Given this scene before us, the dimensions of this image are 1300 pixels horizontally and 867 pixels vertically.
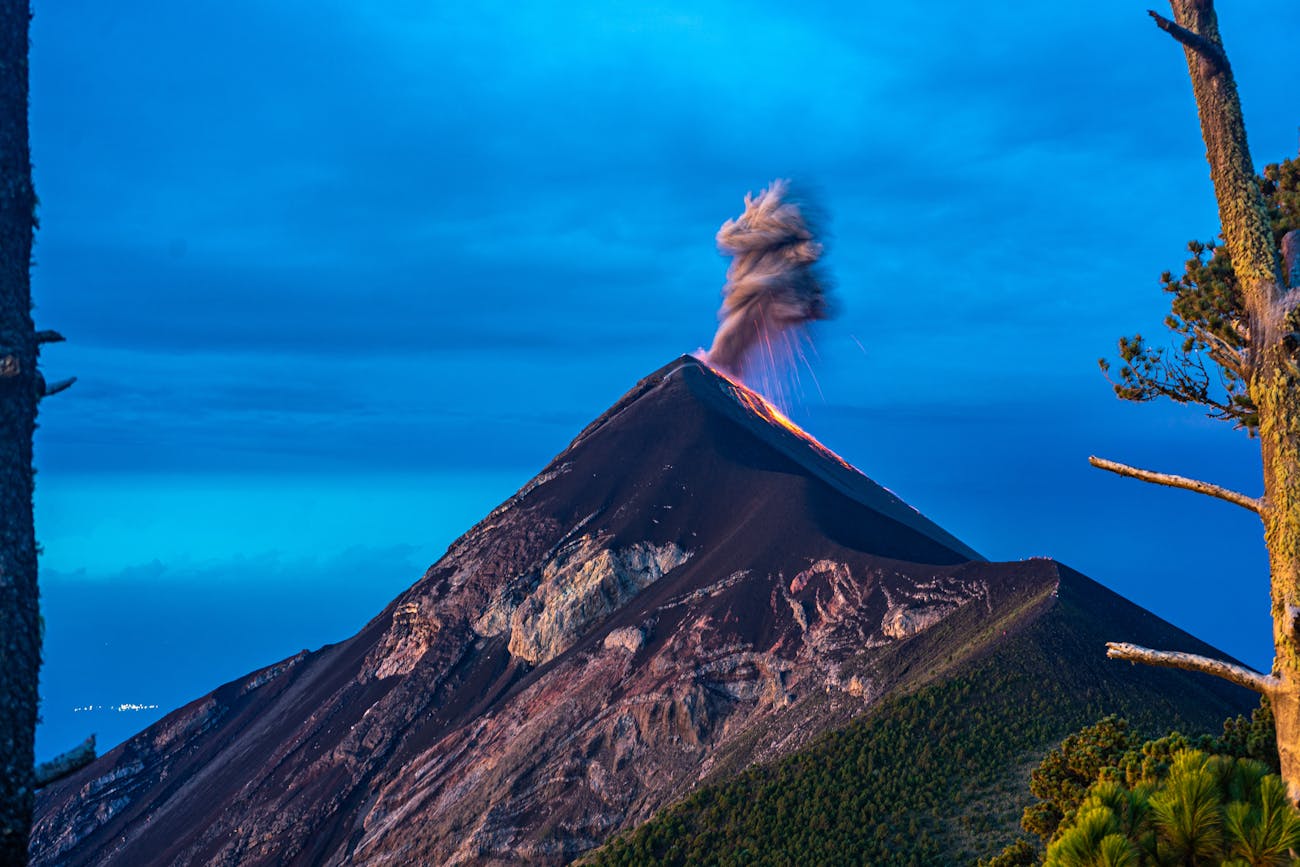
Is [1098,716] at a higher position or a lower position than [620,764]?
lower

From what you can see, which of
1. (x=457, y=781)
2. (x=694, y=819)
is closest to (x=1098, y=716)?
(x=694, y=819)

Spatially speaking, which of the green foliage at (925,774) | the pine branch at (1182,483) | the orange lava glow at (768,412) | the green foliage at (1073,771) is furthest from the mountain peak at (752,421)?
the pine branch at (1182,483)

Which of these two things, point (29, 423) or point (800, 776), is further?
point (800, 776)

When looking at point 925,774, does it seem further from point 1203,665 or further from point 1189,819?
point 1189,819

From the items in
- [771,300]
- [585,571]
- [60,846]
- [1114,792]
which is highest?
[771,300]

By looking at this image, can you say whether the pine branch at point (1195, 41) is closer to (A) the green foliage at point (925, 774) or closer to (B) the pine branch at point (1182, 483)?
(B) the pine branch at point (1182, 483)

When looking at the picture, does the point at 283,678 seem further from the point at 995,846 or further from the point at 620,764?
the point at 995,846


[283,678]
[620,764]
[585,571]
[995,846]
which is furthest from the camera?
[283,678]

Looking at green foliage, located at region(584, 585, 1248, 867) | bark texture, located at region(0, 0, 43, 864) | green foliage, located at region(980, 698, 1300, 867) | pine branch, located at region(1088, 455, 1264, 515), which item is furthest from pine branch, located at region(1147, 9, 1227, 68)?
green foliage, located at region(584, 585, 1248, 867)
